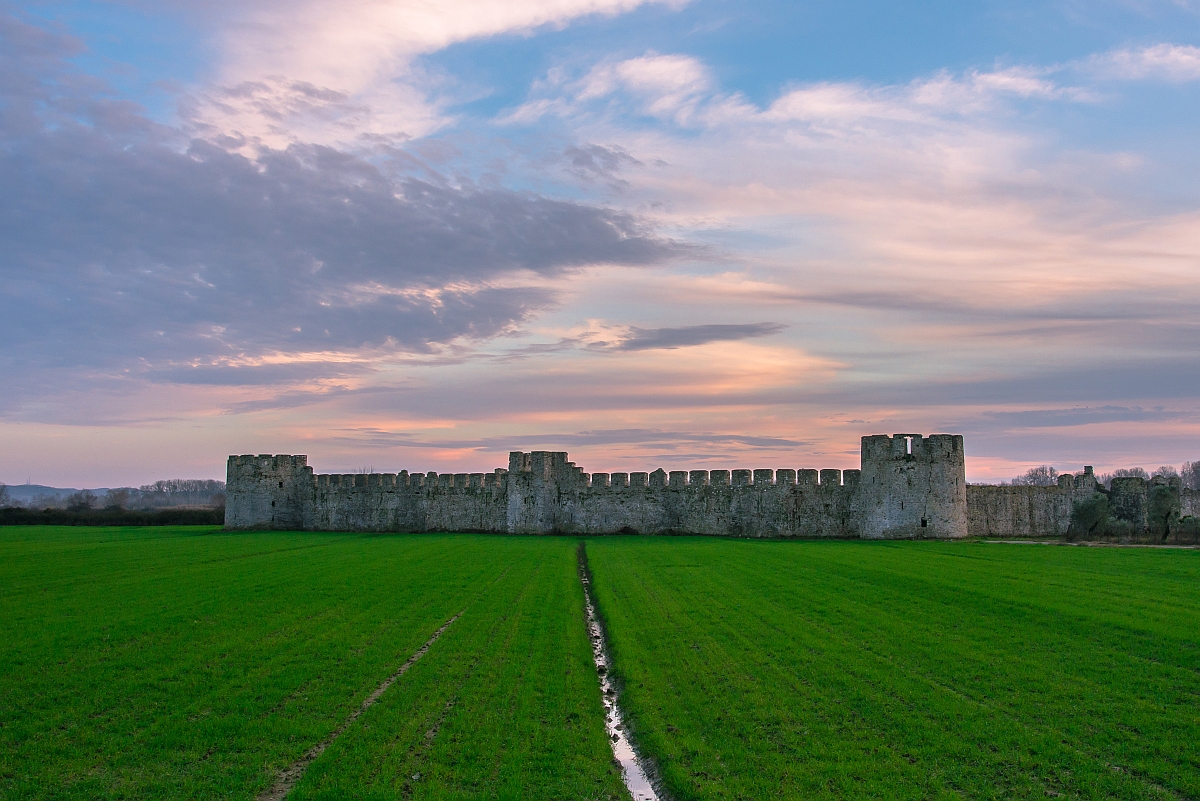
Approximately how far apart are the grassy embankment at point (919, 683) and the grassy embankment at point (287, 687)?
1252 millimetres

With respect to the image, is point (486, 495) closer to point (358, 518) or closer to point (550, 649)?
point (358, 518)

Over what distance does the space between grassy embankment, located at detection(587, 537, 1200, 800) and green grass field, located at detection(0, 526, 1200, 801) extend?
47 millimetres

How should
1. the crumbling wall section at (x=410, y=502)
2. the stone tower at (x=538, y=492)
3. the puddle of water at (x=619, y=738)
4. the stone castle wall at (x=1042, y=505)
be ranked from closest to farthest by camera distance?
1. the puddle of water at (x=619, y=738)
2. the stone castle wall at (x=1042, y=505)
3. the stone tower at (x=538, y=492)
4. the crumbling wall section at (x=410, y=502)

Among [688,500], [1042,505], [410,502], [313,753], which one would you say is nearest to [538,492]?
[688,500]

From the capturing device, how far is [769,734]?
916 cm

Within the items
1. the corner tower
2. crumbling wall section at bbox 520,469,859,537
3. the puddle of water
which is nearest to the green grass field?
the puddle of water

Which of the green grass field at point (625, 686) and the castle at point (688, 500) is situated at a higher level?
the castle at point (688, 500)

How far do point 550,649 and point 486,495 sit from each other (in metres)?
32.1

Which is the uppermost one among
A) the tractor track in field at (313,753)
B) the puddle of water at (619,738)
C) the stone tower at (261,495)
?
the stone tower at (261,495)

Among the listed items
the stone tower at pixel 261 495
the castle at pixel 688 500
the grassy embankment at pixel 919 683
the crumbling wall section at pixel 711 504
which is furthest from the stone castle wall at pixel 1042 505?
the stone tower at pixel 261 495

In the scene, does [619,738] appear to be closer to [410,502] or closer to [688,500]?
[688,500]

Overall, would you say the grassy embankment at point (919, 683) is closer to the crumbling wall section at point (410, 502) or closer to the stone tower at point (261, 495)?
the crumbling wall section at point (410, 502)

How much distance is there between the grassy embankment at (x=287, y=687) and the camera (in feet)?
26.8

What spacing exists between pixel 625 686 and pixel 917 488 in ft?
92.6
